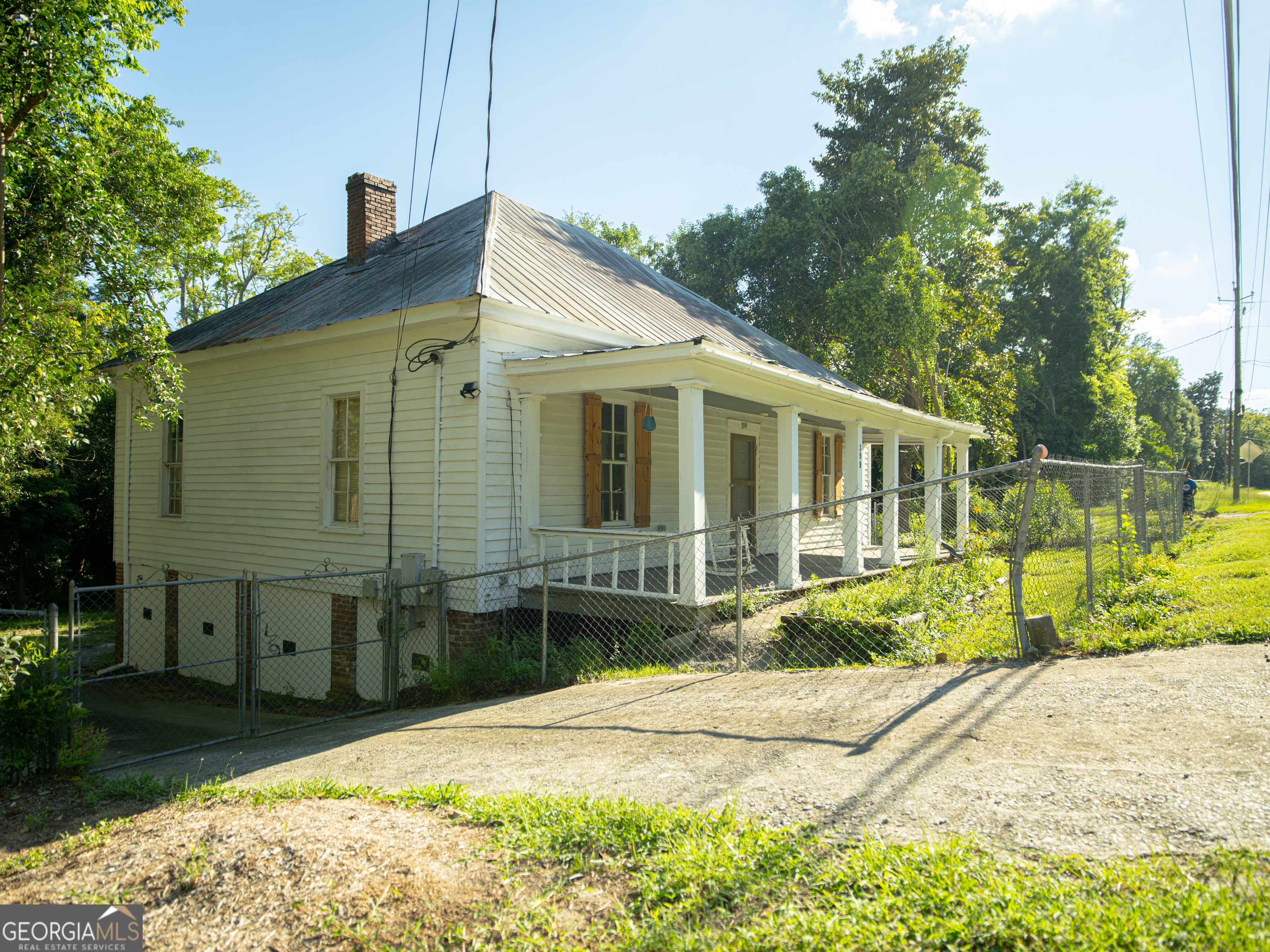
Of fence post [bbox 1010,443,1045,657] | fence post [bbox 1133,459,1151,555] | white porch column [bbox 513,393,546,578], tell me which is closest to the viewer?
fence post [bbox 1010,443,1045,657]

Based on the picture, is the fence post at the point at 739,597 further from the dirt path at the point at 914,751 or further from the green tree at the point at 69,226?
A: the green tree at the point at 69,226

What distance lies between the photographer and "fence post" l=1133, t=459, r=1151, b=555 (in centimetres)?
924

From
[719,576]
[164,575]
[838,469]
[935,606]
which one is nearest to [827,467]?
[838,469]

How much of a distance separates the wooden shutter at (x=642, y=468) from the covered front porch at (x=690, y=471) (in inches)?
0.8

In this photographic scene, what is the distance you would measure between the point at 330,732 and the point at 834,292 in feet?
64.4

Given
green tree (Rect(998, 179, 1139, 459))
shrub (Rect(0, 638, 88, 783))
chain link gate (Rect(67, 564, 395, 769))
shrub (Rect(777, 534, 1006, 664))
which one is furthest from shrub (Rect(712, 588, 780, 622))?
green tree (Rect(998, 179, 1139, 459))

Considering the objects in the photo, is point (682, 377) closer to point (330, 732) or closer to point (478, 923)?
point (330, 732)

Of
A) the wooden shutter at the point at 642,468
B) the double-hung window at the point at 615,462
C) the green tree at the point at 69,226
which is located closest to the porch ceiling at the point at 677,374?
the wooden shutter at the point at 642,468

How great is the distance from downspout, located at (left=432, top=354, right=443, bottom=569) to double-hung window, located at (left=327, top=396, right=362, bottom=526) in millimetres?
1566

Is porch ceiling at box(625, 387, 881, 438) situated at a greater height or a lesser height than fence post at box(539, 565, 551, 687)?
greater

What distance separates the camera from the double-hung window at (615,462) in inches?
440

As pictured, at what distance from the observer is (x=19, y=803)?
4922mm

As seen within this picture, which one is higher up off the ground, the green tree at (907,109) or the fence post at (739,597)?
the green tree at (907,109)

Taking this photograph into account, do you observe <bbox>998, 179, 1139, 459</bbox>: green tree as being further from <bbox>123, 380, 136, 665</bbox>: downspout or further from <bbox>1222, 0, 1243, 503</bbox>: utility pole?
<bbox>123, 380, 136, 665</bbox>: downspout
